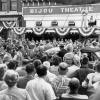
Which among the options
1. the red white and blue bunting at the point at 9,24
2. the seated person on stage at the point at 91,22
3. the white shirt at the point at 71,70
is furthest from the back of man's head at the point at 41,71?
the red white and blue bunting at the point at 9,24

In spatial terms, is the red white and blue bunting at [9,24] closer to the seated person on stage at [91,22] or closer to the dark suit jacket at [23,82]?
the seated person on stage at [91,22]

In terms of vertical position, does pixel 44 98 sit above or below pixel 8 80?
below

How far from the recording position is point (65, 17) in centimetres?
3747

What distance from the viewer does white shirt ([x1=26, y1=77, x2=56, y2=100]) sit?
18.3ft

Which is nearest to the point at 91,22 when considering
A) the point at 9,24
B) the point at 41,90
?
the point at 9,24

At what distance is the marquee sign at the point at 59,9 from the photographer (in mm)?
36531

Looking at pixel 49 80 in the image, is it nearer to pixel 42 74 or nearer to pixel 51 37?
pixel 42 74

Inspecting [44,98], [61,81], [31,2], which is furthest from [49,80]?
[31,2]

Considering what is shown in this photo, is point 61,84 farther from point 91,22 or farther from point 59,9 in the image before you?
point 59,9

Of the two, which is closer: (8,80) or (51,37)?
(8,80)

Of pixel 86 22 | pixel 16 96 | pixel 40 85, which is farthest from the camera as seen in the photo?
pixel 86 22

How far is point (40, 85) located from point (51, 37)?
100 ft

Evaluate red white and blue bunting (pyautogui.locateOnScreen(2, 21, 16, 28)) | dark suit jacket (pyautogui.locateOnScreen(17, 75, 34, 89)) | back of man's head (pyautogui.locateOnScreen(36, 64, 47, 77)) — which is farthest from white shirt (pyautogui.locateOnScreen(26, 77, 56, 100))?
red white and blue bunting (pyautogui.locateOnScreen(2, 21, 16, 28))

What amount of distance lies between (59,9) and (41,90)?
32.7 metres
